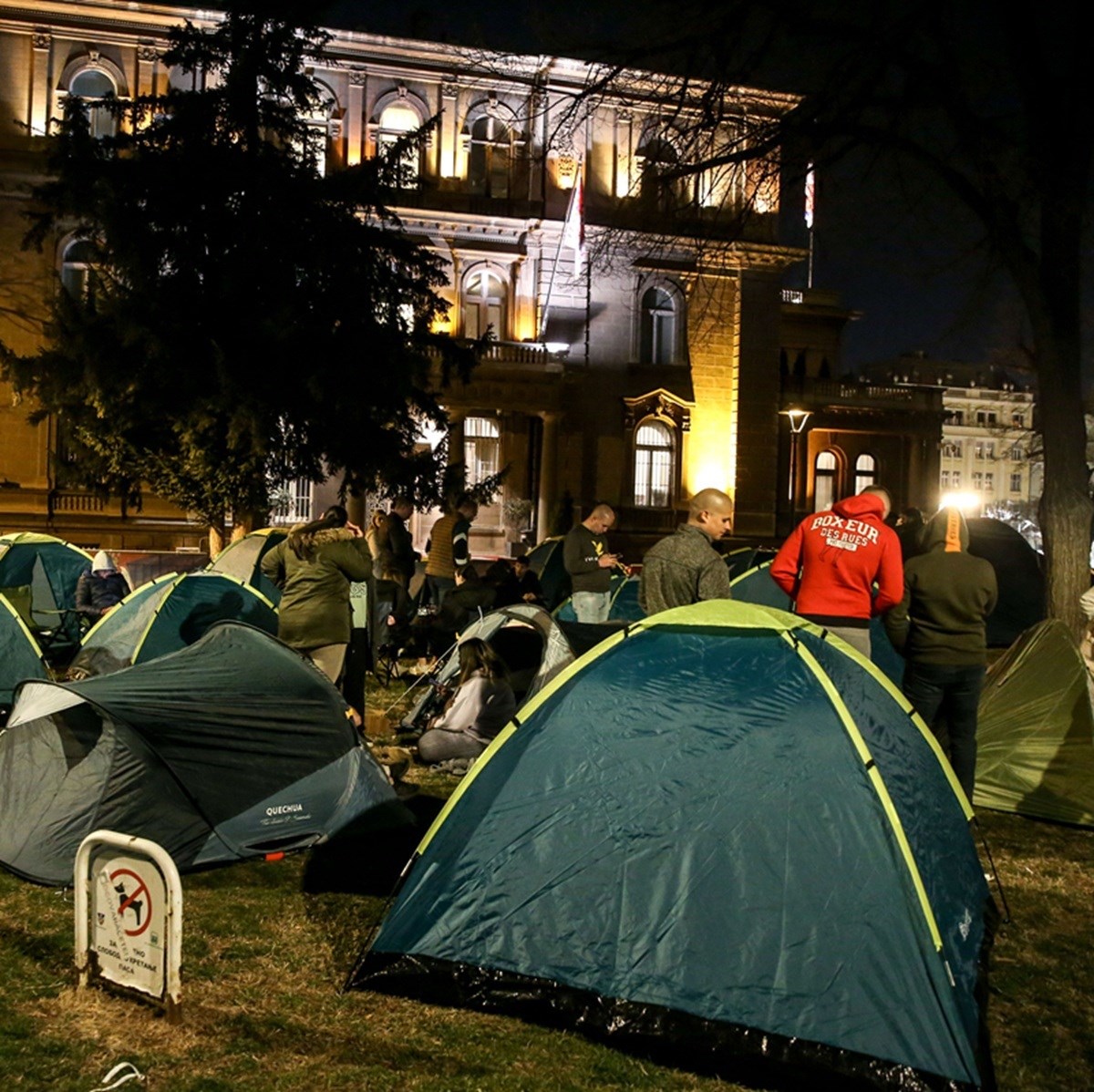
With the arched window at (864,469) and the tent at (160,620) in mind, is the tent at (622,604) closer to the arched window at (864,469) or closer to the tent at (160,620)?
the tent at (160,620)

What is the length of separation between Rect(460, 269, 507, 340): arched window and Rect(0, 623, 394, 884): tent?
1054 inches

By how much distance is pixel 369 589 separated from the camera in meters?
11.5

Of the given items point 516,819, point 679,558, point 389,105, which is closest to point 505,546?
point 389,105

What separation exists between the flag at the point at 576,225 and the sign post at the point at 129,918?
2559 cm

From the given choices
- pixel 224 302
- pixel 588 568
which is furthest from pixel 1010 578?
pixel 224 302

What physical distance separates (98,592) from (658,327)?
23793mm

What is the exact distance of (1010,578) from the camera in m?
18.6

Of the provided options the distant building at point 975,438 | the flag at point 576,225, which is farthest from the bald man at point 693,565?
the distant building at point 975,438

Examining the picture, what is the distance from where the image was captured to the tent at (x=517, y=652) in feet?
29.9

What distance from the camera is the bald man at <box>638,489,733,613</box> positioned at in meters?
6.93

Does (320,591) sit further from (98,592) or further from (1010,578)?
(1010,578)

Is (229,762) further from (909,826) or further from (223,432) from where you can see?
(223,432)

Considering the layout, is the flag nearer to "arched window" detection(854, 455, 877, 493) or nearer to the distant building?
"arched window" detection(854, 455, 877, 493)

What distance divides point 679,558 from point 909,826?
8.11ft
